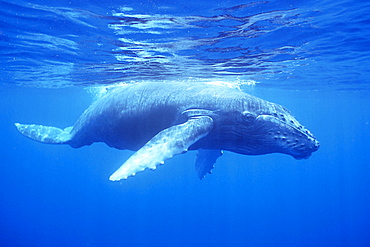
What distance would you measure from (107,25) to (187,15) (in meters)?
2.85

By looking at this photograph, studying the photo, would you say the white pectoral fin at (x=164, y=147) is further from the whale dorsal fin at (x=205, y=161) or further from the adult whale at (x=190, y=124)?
the whale dorsal fin at (x=205, y=161)

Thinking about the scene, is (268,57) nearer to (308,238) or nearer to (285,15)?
(285,15)

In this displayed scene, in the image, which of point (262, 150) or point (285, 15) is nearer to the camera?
point (262, 150)

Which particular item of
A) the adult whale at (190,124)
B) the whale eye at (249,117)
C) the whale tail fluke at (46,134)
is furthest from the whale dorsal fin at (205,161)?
the whale tail fluke at (46,134)

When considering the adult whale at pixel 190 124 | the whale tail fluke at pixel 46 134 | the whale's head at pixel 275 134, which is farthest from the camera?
the whale tail fluke at pixel 46 134

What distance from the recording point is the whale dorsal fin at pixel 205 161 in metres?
9.30

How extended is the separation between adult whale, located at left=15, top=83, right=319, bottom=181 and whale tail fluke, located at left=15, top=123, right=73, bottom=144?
204cm

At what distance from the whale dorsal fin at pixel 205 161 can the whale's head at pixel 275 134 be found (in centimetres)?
243

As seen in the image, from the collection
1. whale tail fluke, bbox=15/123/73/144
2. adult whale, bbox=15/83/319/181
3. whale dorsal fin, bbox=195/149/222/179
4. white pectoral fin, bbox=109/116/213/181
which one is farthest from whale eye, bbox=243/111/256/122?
whale tail fluke, bbox=15/123/73/144

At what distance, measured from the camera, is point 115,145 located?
934 cm

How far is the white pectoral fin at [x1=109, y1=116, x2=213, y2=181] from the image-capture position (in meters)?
5.18

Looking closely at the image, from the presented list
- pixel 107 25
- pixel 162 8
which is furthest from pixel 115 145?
pixel 162 8

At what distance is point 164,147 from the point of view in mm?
5668

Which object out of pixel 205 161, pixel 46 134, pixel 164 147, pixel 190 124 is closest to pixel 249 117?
pixel 190 124
